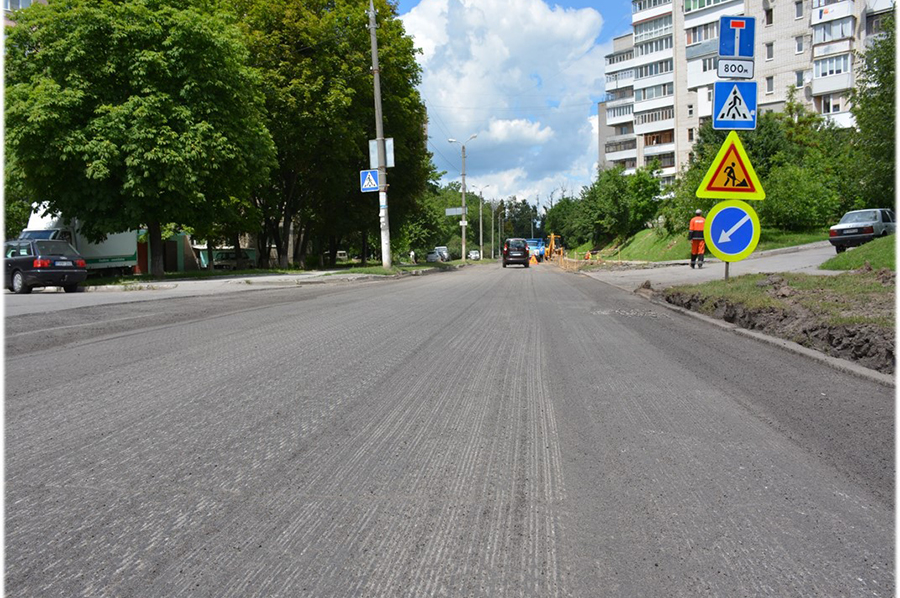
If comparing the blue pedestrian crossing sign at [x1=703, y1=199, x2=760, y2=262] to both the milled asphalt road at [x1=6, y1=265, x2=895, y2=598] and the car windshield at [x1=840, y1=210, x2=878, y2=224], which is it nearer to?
the milled asphalt road at [x1=6, y1=265, x2=895, y2=598]

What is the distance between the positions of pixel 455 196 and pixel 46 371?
12463 cm

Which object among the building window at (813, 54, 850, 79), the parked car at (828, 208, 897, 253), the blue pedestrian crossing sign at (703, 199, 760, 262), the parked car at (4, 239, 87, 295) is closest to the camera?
the blue pedestrian crossing sign at (703, 199, 760, 262)

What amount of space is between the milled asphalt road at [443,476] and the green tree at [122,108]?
59.7ft

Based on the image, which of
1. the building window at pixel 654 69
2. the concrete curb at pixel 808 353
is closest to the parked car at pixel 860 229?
the concrete curb at pixel 808 353

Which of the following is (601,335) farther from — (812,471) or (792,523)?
(792,523)

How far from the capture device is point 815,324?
7.21 meters

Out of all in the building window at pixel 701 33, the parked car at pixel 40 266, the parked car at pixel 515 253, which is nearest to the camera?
the parked car at pixel 40 266

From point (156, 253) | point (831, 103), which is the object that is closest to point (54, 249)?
point (156, 253)

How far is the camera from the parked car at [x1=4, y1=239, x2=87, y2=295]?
61.5 ft

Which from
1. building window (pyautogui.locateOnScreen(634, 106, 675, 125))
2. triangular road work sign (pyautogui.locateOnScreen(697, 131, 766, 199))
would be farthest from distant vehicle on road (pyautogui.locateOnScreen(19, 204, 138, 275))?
building window (pyautogui.locateOnScreen(634, 106, 675, 125))

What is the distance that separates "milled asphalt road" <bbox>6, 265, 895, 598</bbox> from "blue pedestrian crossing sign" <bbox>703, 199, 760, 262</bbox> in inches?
158

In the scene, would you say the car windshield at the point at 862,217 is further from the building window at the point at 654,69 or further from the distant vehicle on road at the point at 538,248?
the building window at the point at 654,69

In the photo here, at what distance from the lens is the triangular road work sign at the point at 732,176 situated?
10570 millimetres

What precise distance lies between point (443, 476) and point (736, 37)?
1021cm
